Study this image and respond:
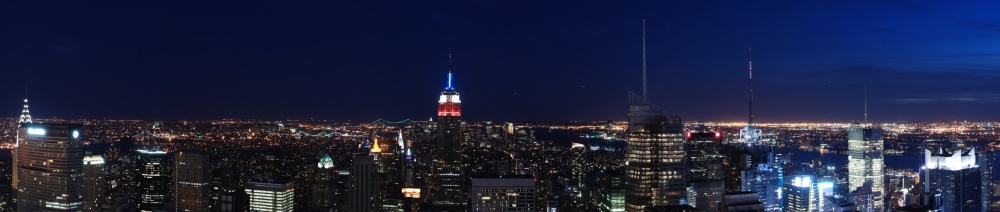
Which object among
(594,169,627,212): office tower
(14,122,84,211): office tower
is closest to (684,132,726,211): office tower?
(594,169,627,212): office tower

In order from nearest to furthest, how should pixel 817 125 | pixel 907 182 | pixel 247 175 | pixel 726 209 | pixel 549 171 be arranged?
pixel 726 209 → pixel 817 125 → pixel 247 175 → pixel 907 182 → pixel 549 171

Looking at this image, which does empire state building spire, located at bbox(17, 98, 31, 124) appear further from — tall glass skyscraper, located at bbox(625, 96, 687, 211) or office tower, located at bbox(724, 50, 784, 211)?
office tower, located at bbox(724, 50, 784, 211)

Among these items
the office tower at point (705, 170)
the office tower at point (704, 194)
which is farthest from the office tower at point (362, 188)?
the office tower at point (704, 194)

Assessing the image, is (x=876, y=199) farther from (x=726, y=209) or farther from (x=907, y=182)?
(x=726, y=209)

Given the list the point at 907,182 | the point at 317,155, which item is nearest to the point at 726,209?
the point at 907,182

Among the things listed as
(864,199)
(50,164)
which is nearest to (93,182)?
(50,164)

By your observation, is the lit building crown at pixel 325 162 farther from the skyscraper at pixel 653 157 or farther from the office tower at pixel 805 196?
the office tower at pixel 805 196
